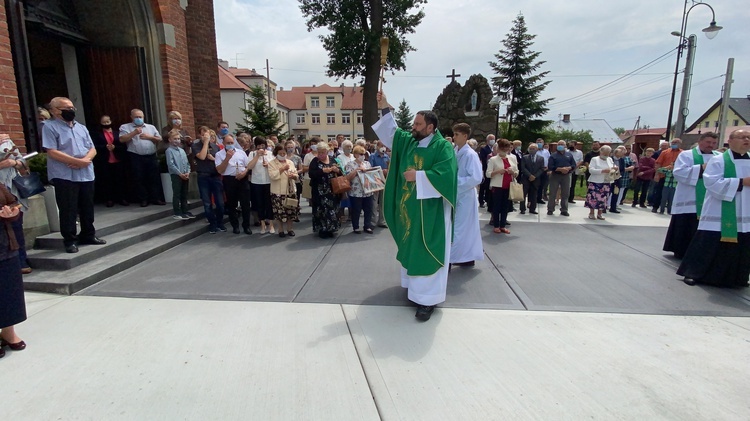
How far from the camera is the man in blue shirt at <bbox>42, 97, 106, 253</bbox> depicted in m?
4.59

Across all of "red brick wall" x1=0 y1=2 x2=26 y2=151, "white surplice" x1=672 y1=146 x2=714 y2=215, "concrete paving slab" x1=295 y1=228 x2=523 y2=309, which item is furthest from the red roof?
"white surplice" x1=672 y1=146 x2=714 y2=215

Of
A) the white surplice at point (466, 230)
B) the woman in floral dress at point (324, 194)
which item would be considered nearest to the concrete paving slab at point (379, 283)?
the white surplice at point (466, 230)

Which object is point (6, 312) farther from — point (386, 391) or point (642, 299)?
point (642, 299)

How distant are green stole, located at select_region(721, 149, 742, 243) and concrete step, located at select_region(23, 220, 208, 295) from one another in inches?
286

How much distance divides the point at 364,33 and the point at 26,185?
16.2m

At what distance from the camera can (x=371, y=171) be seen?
7.37 metres

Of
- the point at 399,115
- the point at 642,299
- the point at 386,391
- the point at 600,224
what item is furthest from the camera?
the point at 399,115

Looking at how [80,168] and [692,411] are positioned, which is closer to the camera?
[692,411]

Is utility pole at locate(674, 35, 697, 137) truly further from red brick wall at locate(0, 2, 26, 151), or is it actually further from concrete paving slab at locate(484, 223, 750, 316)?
red brick wall at locate(0, 2, 26, 151)

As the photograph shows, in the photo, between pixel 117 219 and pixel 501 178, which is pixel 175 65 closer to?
pixel 117 219

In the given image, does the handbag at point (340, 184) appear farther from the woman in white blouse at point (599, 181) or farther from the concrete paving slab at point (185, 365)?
the woman in white blouse at point (599, 181)

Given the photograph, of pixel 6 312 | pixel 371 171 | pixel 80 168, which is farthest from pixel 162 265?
pixel 371 171

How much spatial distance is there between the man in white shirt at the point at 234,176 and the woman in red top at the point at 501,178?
4.58 metres

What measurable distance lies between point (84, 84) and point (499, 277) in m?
8.80
